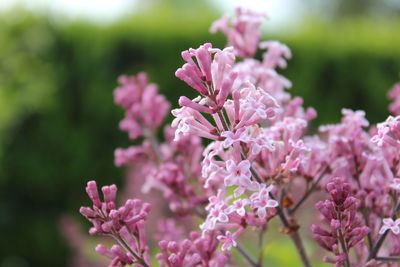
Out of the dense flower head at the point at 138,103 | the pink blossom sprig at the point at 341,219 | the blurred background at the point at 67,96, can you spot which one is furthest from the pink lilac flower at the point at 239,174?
the blurred background at the point at 67,96

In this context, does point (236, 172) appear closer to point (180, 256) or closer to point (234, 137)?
point (234, 137)

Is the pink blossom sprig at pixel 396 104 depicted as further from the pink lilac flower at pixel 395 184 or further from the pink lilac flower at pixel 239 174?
the pink lilac flower at pixel 239 174

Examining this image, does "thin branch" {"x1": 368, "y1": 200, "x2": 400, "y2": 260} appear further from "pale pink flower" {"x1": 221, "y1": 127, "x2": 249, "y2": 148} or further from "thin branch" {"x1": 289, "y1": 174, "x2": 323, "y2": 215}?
"pale pink flower" {"x1": 221, "y1": 127, "x2": 249, "y2": 148}

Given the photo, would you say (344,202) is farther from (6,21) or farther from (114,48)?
(6,21)

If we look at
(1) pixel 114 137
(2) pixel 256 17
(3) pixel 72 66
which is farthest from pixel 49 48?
(2) pixel 256 17

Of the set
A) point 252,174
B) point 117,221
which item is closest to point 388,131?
point 252,174

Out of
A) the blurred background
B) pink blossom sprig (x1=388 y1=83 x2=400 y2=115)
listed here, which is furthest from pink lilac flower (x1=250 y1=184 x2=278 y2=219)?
the blurred background

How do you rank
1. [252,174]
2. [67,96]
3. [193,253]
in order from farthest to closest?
[67,96]
[193,253]
[252,174]
